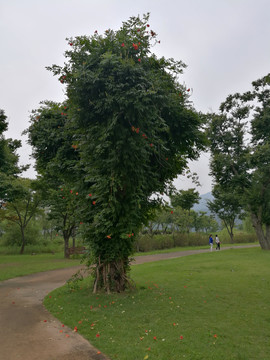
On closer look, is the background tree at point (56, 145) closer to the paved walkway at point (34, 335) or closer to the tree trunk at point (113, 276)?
the tree trunk at point (113, 276)

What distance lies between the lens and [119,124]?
8.12 meters

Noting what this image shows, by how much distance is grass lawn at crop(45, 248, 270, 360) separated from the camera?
15.7 ft

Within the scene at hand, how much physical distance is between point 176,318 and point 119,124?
562 cm

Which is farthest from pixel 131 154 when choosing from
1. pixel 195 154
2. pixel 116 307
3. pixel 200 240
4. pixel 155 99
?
pixel 200 240

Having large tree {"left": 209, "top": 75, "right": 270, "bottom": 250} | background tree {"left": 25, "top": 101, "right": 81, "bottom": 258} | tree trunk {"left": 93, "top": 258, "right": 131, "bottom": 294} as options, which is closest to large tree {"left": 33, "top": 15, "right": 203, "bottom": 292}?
tree trunk {"left": 93, "top": 258, "right": 131, "bottom": 294}

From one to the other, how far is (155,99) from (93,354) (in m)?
6.63

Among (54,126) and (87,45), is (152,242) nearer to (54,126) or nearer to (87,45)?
(54,126)

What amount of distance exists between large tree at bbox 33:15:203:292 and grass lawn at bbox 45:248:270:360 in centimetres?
132

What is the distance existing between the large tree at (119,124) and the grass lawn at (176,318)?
52.0 inches

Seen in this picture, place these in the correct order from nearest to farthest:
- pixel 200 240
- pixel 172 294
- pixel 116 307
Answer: pixel 116 307 < pixel 172 294 < pixel 200 240

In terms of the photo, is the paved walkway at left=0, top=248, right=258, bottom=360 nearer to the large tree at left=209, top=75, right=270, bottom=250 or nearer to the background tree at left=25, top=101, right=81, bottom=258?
the background tree at left=25, top=101, right=81, bottom=258

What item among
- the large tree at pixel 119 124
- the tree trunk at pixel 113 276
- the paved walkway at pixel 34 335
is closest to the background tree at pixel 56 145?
the large tree at pixel 119 124

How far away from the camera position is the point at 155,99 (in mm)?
7938

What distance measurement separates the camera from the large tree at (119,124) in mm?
7777
